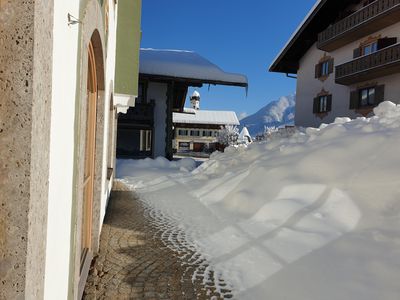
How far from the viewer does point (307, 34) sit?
63.8 ft

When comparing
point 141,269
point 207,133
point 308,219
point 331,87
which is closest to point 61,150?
point 141,269

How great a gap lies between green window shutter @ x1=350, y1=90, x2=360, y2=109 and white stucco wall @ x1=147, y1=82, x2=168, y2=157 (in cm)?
982

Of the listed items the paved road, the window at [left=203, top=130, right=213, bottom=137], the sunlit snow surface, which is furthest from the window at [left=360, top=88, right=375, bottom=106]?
the window at [left=203, top=130, right=213, bottom=137]

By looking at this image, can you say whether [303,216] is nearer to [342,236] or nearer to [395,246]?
[342,236]

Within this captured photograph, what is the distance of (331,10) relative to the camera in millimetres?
17844

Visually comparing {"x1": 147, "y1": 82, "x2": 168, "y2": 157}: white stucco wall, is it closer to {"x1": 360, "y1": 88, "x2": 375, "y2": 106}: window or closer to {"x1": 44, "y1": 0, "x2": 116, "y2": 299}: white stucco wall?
{"x1": 360, "y1": 88, "x2": 375, "y2": 106}: window

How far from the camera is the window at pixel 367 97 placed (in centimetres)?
1475

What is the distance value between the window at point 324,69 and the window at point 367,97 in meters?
2.64

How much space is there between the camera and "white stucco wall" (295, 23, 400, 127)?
1435 centimetres

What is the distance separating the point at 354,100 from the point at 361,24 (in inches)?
146

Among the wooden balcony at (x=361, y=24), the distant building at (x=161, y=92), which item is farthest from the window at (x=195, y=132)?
the wooden balcony at (x=361, y=24)

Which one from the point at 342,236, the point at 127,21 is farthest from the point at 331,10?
the point at 342,236

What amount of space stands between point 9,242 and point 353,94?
17.9m

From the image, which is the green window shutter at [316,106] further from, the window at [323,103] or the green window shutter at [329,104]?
the green window shutter at [329,104]
